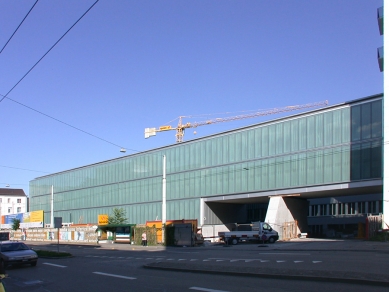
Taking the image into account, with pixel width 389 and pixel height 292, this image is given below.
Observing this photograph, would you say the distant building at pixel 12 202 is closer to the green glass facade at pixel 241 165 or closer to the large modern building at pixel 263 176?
the large modern building at pixel 263 176

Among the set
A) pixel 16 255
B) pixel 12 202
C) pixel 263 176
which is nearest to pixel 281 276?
pixel 16 255

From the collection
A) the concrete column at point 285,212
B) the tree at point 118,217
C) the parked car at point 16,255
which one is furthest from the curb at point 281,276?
the tree at point 118,217

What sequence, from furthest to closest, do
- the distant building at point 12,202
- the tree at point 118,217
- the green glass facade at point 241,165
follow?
the distant building at point 12,202 < the tree at point 118,217 < the green glass facade at point 241,165

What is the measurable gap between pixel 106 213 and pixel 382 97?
51477 millimetres

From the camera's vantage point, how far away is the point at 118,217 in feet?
232

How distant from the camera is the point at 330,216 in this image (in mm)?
74000

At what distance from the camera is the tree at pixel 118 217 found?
70.8m

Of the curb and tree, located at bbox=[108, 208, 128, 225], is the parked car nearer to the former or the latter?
the curb

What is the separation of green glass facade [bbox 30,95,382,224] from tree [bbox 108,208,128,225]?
4.25 ft

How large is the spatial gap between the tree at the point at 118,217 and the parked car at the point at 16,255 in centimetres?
4678

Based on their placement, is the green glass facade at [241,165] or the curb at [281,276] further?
the green glass facade at [241,165]

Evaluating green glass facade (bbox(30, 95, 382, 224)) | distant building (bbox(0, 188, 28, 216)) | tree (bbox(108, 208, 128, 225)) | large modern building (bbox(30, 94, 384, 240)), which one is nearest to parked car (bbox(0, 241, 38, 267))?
large modern building (bbox(30, 94, 384, 240))

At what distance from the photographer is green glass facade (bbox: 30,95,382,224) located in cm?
4650

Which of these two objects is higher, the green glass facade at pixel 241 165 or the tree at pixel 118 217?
the green glass facade at pixel 241 165
